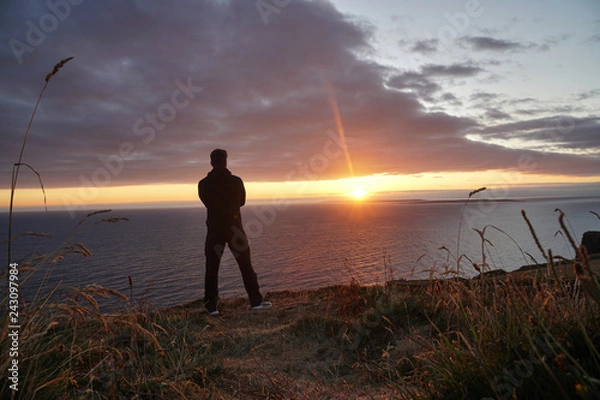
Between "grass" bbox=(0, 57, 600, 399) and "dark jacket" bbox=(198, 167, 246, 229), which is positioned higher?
"dark jacket" bbox=(198, 167, 246, 229)

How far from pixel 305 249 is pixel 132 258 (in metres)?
28.9

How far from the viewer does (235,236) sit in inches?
346

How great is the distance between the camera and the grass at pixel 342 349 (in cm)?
217

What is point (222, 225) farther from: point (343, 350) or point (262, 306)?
point (343, 350)

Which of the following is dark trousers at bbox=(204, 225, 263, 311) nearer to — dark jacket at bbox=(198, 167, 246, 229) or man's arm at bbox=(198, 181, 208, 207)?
dark jacket at bbox=(198, 167, 246, 229)

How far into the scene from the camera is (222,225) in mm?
8805

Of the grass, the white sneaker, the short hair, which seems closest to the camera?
the grass

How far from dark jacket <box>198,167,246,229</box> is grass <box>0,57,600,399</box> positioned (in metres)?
2.34

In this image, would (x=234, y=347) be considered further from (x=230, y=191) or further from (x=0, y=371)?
(x=230, y=191)

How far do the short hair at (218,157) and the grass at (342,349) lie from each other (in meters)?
3.72

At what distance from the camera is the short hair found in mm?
8938

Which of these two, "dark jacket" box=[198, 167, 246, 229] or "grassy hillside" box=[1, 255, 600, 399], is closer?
"grassy hillside" box=[1, 255, 600, 399]

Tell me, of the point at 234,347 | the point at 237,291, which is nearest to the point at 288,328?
the point at 234,347

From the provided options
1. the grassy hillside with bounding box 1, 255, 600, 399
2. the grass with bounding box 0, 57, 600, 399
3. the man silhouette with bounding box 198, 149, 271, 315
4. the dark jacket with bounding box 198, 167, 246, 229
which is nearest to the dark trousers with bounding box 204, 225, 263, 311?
the man silhouette with bounding box 198, 149, 271, 315
